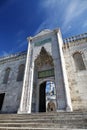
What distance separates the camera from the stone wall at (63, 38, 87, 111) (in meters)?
9.58

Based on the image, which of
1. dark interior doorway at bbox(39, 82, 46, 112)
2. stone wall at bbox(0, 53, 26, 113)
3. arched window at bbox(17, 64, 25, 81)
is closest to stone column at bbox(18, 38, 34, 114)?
dark interior doorway at bbox(39, 82, 46, 112)

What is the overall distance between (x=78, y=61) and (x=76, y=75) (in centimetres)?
170

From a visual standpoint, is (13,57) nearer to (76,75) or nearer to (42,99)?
(42,99)

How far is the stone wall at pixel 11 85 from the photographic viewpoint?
11.9m

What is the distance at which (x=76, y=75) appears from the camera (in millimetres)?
10844

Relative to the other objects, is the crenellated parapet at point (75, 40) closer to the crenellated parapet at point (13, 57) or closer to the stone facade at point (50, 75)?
the stone facade at point (50, 75)

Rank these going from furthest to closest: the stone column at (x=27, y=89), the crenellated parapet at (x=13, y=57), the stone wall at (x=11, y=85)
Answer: the crenellated parapet at (x=13, y=57) → the stone wall at (x=11, y=85) → the stone column at (x=27, y=89)

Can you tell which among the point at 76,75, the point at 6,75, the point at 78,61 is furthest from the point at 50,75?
the point at 6,75

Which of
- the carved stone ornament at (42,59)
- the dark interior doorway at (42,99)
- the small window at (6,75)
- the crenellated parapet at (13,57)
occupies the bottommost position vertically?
the dark interior doorway at (42,99)

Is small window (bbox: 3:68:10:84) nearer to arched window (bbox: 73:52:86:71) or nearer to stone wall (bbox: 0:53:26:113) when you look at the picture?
stone wall (bbox: 0:53:26:113)

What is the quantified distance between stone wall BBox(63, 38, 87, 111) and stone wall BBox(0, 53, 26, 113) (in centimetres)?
576

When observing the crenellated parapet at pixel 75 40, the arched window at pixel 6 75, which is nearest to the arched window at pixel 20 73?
the arched window at pixel 6 75

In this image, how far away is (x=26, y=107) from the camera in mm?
9461

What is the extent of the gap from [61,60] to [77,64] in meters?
2.05
